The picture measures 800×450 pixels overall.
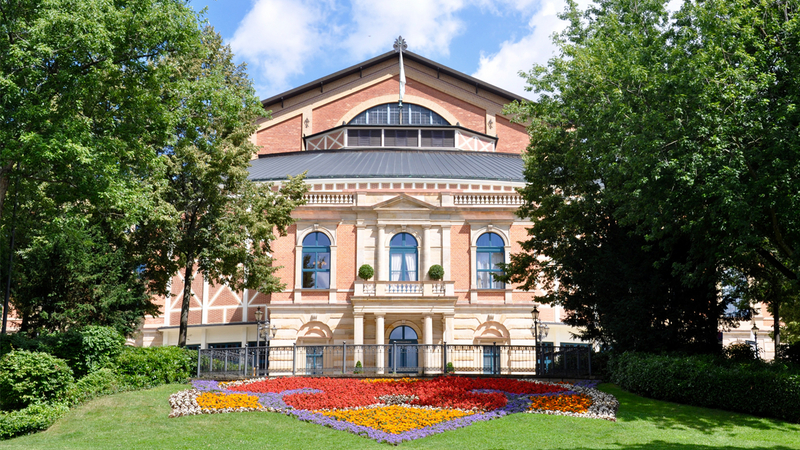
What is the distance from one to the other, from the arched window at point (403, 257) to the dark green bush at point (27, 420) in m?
20.6

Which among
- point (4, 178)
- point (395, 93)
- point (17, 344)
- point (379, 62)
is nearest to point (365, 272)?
point (17, 344)

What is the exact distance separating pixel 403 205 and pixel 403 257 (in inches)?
105

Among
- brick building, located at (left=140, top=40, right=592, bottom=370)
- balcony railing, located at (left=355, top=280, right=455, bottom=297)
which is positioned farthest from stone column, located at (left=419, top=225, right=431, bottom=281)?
balcony railing, located at (left=355, top=280, right=455, bottom=297)

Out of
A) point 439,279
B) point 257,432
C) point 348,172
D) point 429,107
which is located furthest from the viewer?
point 429,107

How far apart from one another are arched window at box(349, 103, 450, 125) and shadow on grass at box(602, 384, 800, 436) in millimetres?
36986

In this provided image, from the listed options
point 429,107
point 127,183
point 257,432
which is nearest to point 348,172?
point 429,107

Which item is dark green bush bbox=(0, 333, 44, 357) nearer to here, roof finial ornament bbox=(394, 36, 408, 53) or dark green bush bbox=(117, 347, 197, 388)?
dark green bush bbox=(117, 347, 197, 388)

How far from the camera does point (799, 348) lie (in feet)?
69.6

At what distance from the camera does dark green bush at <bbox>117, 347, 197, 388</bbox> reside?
70.4ft

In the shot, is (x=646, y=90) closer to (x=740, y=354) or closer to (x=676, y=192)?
(x=676, y=192)

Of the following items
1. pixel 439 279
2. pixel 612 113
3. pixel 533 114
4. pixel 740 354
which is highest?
pixel 533 114

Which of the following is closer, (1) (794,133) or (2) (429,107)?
(1) (794,133)

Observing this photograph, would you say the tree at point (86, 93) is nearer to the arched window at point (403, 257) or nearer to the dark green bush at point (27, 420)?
the dark green bush at point (27, 420)

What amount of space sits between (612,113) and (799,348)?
8971mm
